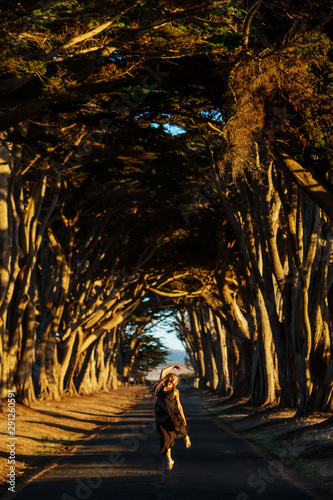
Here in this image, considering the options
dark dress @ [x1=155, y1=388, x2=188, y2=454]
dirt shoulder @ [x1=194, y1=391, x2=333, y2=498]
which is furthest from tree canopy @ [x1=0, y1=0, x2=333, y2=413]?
dark dress @ [x1=155, y1=388, x2=188, y2=454]

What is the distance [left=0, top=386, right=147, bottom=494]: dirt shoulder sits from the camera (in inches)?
469

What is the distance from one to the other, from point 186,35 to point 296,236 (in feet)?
20.7

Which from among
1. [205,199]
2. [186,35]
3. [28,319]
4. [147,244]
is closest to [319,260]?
[186,35]

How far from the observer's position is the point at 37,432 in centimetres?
1705

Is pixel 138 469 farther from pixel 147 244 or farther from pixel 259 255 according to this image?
Result: pixel 147 244

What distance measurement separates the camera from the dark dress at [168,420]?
10.7m

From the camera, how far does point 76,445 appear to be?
1522 cm

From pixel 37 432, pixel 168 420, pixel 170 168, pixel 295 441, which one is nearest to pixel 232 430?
pixel 37 432

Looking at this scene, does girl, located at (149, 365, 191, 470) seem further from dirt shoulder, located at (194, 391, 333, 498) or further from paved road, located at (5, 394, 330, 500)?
dirt shoulder, located at (194, 391, 333, 498)

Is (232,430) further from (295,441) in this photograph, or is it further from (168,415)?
(168,415)

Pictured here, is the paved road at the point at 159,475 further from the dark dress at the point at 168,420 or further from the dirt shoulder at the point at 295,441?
the dark dress at the point at 168,420

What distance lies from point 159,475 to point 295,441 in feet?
14.8

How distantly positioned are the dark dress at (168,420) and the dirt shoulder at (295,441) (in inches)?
66.2

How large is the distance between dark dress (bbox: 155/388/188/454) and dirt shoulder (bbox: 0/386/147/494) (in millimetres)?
2083
